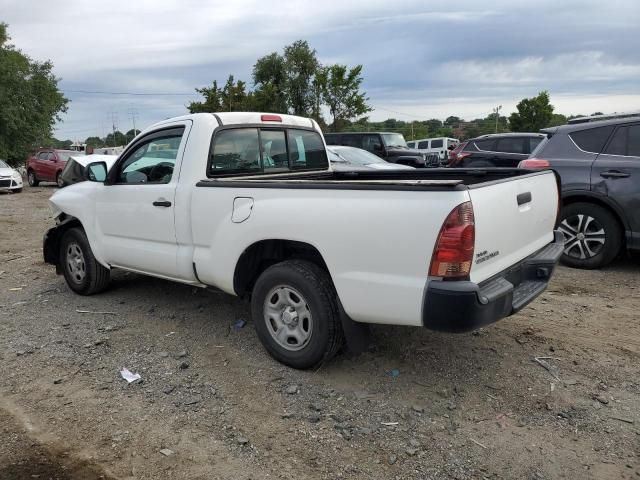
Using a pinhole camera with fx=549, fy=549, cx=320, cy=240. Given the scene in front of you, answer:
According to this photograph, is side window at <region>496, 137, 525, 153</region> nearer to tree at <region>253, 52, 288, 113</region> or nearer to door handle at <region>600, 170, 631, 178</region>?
door handle at <region>600, 170, 631, 178</region>

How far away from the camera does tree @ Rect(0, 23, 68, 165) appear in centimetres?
3095

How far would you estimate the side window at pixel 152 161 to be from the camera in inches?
183

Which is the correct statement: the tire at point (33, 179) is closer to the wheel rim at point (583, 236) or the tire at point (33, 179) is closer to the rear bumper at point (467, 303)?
the wheel rim at point (583, 236)

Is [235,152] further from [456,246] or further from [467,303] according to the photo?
[467,303]

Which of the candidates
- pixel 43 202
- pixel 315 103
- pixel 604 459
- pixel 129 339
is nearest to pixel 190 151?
pixel 129 339

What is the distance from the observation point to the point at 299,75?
144ft

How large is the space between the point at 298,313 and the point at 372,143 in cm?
1418

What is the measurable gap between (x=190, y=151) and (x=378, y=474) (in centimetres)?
284

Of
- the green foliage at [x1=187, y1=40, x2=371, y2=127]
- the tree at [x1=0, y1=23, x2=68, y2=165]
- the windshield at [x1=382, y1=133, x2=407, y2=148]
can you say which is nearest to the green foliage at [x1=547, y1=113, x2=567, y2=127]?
the green foliage at [x1=187, y1=40, x2=371, y2=127]

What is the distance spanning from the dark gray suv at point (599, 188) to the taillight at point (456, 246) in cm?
389

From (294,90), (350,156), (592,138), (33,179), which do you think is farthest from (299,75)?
(592,138)

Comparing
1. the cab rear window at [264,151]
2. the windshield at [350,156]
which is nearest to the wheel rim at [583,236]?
the cab rear window at [264,151]

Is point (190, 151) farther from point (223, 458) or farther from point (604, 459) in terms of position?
point (604, 459)

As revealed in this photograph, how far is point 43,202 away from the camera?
16.5m
